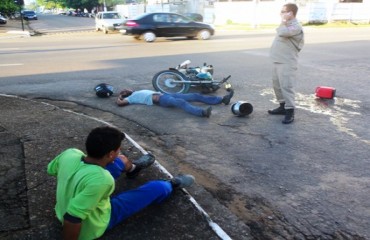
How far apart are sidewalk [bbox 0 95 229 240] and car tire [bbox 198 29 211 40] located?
50.0ft

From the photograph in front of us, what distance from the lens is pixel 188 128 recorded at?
18.9 ft

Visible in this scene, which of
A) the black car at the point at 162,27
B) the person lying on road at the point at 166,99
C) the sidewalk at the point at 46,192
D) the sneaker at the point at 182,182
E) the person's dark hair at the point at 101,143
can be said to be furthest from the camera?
the black car at the point at 162,27

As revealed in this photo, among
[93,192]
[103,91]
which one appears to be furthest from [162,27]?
[93,192]

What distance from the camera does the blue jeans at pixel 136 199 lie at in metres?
3.05

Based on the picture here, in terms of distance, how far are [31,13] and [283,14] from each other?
64.0 m

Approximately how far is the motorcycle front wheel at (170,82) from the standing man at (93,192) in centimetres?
455

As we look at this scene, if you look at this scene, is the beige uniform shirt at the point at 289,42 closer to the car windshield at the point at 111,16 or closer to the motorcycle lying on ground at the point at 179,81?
the motorcycle lying on ground at the point at 179,81

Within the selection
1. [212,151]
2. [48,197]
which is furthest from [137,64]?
[48,197]

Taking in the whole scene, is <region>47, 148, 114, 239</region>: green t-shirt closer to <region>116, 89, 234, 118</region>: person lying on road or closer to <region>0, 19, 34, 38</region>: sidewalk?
<region>116, 89, 234, 118</region>: person lying on road

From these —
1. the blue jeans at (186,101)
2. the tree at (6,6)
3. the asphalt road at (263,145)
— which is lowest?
the asphalt road at (263,145)

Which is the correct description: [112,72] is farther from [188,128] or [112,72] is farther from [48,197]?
[48,197]

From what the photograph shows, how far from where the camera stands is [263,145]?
16.5 ft

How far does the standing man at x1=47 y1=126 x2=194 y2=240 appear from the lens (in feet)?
8.41

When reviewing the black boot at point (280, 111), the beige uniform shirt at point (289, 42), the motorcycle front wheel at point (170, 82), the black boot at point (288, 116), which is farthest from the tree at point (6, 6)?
the black boot at point (288, 116)
